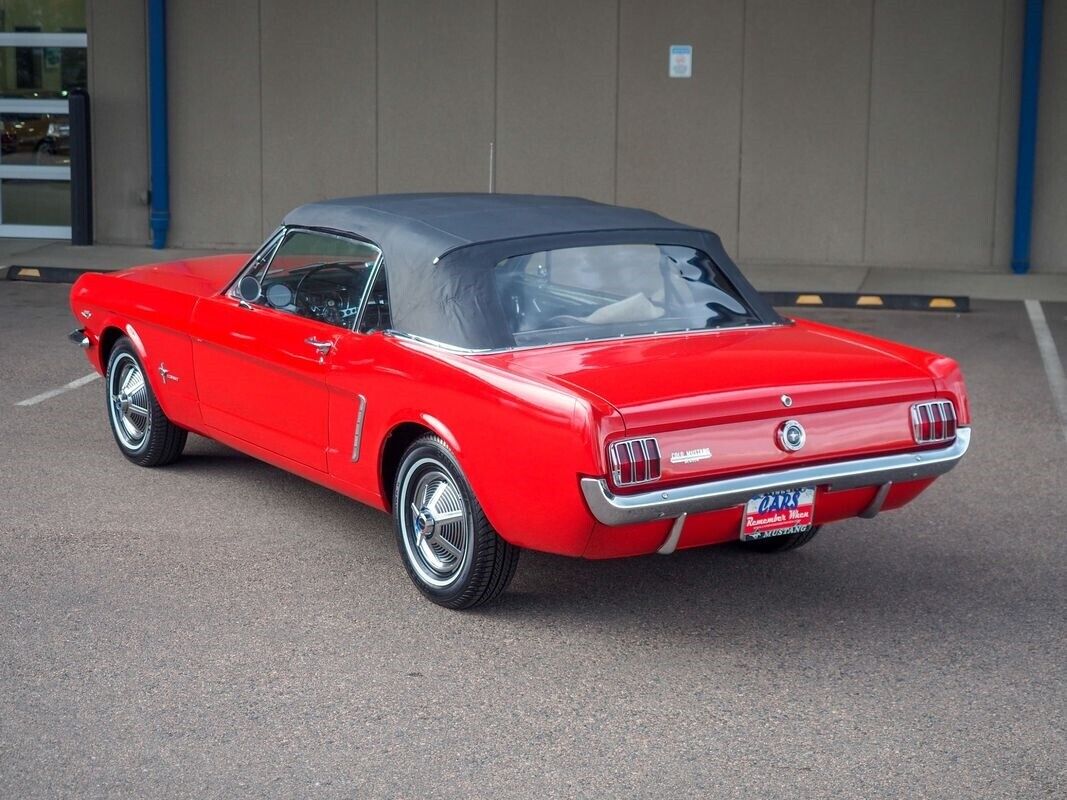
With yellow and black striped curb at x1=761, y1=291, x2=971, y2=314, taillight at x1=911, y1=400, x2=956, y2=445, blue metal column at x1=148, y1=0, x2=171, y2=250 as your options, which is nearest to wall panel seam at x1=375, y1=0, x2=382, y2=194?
Answer: blue metal column at x1=148, y1=0, x2=171, y2=250

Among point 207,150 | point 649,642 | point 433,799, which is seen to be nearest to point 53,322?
point 207,150

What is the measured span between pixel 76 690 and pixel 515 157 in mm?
12119

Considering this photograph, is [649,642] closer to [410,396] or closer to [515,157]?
[410,396]

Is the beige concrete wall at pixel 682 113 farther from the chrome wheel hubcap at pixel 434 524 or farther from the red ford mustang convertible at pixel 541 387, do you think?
the chrome wheel hubcap at pixel 434 524

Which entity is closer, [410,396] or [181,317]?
[410,396]

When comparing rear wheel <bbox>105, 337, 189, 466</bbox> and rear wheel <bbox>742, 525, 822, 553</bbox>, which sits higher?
rear wheel <bbox>105, 337, 189, 466</bbox>

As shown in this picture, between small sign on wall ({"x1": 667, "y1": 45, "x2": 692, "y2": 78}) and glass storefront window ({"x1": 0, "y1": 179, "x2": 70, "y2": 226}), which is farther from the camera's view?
glass storefront window ({"x1": 0, "y1": 179, "x2": 70, "y2": 226})

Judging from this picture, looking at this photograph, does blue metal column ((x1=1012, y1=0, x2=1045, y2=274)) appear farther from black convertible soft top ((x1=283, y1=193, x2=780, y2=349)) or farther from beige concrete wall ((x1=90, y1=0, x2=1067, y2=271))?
black convertible soft top ((x1=283, y1=193, x2=780, y2=349))

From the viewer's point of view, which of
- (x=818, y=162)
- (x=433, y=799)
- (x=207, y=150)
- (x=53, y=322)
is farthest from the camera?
(x=207, y=150)

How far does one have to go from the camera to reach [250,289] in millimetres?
6098

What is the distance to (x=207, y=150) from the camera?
16.5m

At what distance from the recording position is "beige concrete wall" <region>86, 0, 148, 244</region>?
16375mm

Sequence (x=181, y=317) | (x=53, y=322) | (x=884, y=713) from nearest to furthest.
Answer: (x=884, y=713) < (x=181, y=317) < (x=53, y=322)

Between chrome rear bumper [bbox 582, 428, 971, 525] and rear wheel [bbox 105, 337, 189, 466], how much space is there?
3160 millimetres
